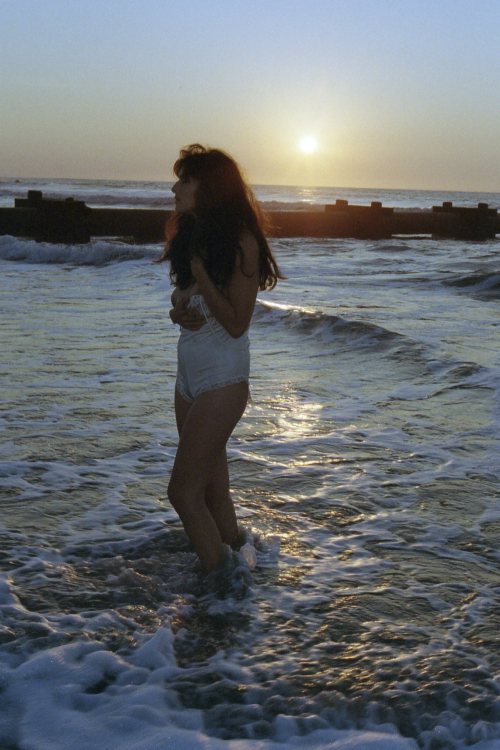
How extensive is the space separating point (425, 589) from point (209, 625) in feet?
3.20

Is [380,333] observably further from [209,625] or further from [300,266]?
[300,266]

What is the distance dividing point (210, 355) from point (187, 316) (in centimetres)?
17

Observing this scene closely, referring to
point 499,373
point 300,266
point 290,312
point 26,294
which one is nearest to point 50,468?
point 499,373

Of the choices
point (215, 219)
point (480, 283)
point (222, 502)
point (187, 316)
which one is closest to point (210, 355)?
point (187, 316)

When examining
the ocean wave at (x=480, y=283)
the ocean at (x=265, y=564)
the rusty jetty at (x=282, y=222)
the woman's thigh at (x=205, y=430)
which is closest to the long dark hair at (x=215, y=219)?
the woman's thigh at (x=205, y=430)

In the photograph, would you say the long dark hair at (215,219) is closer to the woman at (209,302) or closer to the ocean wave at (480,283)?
the woman at (209,302)

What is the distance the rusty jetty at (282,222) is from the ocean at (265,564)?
45.3ft

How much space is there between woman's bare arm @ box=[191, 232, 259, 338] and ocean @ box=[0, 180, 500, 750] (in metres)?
1.15

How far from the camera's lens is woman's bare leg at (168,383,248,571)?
3449 mm

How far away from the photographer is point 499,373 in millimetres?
A: 8398

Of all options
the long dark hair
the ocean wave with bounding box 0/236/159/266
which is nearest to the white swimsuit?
the long dark hair

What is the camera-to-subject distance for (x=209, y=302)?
329cm

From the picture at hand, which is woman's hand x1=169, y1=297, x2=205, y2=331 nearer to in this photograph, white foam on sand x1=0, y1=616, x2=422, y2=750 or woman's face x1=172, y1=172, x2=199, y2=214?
woman's face x1=172, y1=172, x2=199, y2=214

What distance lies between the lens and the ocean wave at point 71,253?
21.3 m
